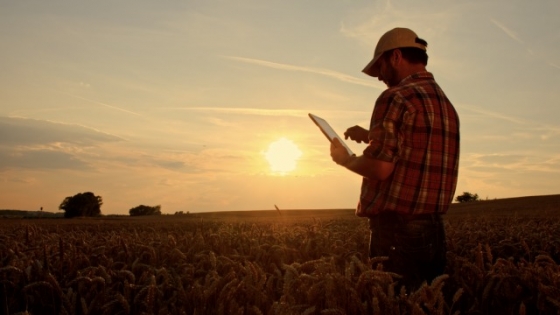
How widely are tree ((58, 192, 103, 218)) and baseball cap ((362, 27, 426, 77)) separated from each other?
176 ft

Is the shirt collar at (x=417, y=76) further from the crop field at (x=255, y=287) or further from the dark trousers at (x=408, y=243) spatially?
the crop field at (x=255, y=287)

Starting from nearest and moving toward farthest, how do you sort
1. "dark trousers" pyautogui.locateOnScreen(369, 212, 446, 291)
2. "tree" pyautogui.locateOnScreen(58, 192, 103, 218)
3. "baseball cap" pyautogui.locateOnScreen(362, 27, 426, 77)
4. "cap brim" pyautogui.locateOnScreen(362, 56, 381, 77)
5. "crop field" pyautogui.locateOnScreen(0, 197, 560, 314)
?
1. "crop field" pyautogui.locateOnScreen(0, 197, 560, 314)
2. "dark trousers" pyautogui.locateOnScreen(369, 212, 446, 291)
3. "baseball cap" pyautogui.locateOnScreen(362, 27, 426, 77)
4. "cap brim" pyautogui.locateOnScreen(362, 56, 381, 77)
5. "tree" pyautogui.locateOnScreen(58, 192, 103, 218)

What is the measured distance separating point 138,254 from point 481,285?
3769 mm

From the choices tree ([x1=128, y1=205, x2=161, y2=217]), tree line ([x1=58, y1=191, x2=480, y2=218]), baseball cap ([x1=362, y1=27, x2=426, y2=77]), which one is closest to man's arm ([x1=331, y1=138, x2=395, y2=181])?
baseball cap ([x1=362, y1=27, x2=426, y2=77])

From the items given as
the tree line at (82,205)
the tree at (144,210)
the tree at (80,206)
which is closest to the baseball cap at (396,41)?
the tree line at (82,205)

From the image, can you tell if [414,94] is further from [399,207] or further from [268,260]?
[268,260]

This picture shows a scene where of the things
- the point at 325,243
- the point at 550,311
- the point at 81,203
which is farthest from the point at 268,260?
the point at 81,203

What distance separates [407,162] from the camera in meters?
5.07

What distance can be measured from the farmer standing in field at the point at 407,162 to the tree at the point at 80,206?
53647mm

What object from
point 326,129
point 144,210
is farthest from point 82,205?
point 326,129

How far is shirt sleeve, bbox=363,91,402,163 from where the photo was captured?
4883 mm

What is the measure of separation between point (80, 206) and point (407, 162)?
181 feet

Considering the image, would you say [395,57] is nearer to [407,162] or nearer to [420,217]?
[407,162]

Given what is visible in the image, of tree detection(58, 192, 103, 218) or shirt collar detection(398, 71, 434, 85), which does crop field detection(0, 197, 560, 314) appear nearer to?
shirt collar detection(398, 71, 434, 85)
